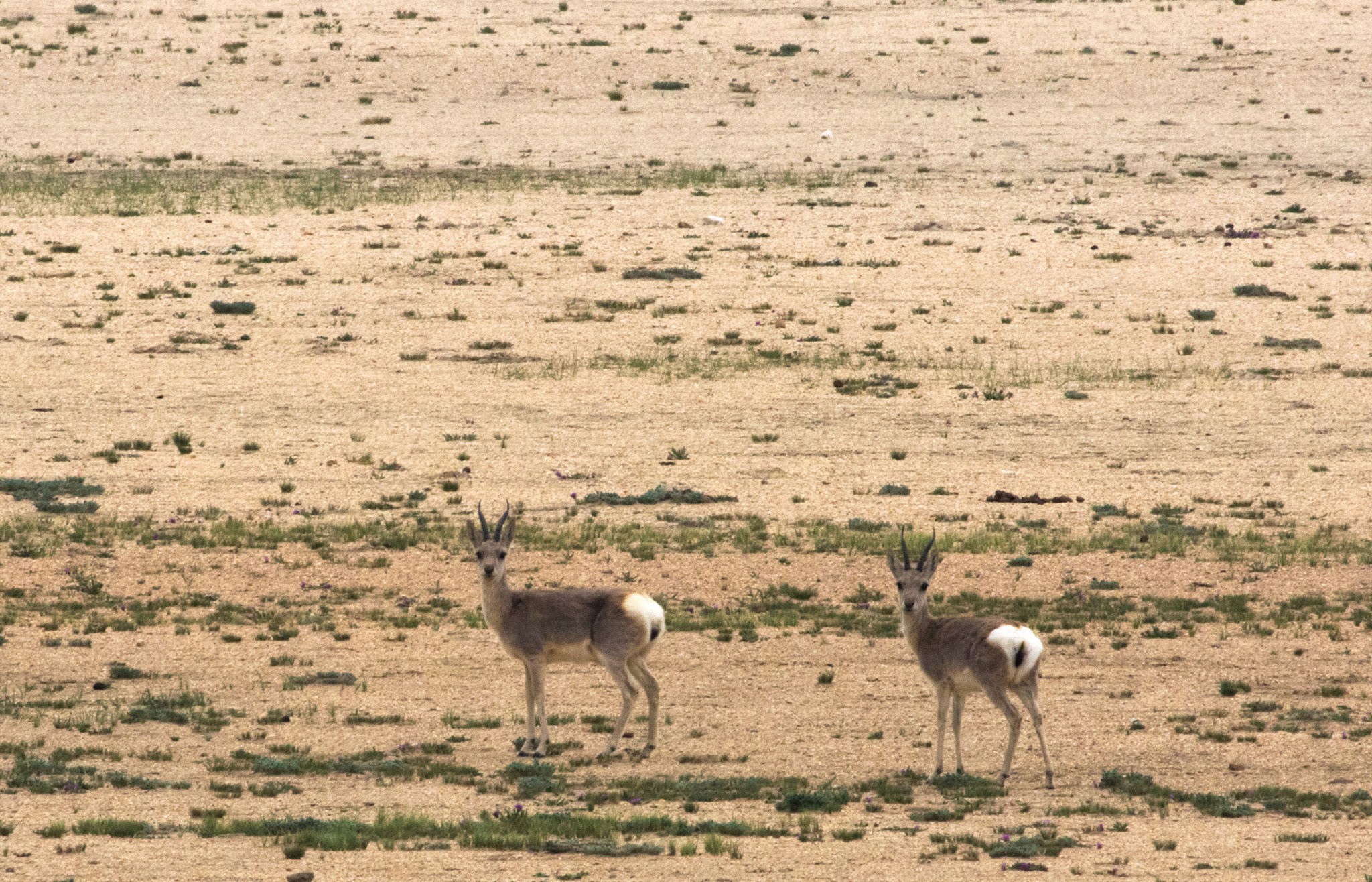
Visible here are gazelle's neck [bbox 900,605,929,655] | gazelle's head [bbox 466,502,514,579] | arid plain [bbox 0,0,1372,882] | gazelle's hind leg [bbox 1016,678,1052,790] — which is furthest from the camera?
gazelle's head [bbox 466,502,514,579]

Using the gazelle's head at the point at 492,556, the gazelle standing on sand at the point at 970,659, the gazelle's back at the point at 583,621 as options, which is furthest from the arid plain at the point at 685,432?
the gazelle's head at the point at 492,556

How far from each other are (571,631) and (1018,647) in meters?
3.08

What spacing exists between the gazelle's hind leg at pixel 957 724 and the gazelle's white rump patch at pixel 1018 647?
2.10 feet

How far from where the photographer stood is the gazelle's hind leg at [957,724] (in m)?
12.6

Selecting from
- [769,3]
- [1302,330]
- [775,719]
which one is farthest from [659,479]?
[769,3]

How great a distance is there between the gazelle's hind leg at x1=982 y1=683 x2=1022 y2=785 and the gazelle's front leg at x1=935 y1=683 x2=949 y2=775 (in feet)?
1.34

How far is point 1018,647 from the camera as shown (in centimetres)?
1216

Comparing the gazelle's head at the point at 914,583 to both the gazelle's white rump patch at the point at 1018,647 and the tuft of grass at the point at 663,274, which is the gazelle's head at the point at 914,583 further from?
the tuft of grass at the point at 663,274

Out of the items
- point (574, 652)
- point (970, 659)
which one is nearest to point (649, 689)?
point (574, 652)

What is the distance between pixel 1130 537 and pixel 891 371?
797 centimetres

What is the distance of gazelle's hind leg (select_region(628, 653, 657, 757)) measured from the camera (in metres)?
13.2

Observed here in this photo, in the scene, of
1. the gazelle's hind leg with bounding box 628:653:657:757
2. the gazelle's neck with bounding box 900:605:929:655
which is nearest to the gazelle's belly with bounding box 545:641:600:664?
the gazelle's hind leg with bounding box 628:653:657:757

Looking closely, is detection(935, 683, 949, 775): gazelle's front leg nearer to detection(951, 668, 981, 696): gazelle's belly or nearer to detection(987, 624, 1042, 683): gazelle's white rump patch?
detection(951, 668, 981, 696): gazelle's belly

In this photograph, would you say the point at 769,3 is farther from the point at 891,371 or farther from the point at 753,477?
the point at 753,477
